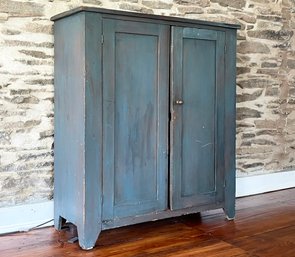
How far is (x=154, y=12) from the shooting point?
11.2 ft

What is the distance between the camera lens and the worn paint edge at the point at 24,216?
2.85 m

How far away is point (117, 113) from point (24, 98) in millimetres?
689

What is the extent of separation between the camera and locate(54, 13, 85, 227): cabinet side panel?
257 cm

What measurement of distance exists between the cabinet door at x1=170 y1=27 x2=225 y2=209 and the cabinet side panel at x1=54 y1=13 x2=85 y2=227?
626mm

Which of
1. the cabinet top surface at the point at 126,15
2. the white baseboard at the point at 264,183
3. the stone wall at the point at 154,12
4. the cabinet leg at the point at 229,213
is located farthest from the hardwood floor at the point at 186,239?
the cabinet top surface at the point at 126,15

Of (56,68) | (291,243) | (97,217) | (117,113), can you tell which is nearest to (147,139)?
(117,113)

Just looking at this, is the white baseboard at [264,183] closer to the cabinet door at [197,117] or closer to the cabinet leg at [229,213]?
the cabinet leg at [229,213]

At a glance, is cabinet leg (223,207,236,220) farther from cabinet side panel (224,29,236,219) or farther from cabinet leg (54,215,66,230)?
cabinet leg (54,215,66,230)

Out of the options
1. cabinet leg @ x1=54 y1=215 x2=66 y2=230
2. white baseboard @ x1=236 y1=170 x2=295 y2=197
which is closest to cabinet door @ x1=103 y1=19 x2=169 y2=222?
cabinet leg @ x1=54 y1=215 x2=66 y2=230

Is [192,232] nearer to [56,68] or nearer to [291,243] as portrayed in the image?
[291,243]

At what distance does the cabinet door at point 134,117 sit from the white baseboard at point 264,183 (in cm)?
133

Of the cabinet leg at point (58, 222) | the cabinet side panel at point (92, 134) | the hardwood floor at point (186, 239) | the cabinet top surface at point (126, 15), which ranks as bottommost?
the hardwood floor at point (186, 239)

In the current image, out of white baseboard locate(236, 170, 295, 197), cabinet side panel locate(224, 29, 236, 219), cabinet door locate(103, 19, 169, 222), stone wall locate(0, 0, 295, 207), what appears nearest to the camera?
cabinet door locate(103, 19, 169, 222)

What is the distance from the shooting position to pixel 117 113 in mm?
2652
